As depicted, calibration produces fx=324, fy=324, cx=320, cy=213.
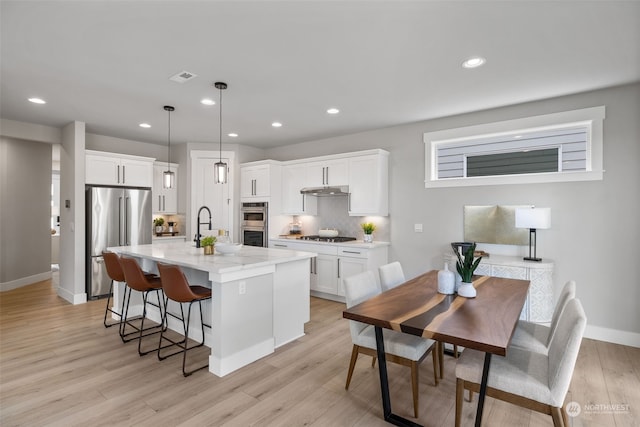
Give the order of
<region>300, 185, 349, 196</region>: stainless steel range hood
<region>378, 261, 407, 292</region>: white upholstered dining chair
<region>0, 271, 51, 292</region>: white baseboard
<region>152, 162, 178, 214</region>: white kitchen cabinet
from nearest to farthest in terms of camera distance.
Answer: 1. <region>378, 261, 407, 292</region>: white upholstered dining chair
2. <region>300, 185, 349, 196</region>: stainless steel range hood
3. <region>0, 271, 51, 292</region>: white baseboard
4. <region>152, 162, 178, 214</region>: white kitchen cabinet

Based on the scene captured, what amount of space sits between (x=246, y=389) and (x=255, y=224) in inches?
147

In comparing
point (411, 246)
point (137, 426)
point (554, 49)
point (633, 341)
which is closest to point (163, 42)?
point (137, 426)

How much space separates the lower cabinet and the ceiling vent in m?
2.96

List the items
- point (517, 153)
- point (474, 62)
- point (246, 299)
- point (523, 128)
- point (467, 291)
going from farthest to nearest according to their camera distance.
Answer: point (517, 153)
point (523, 128)
point (246, 299)
point (474, 62)
point (467, 291)

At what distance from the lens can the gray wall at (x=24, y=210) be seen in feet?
18.9

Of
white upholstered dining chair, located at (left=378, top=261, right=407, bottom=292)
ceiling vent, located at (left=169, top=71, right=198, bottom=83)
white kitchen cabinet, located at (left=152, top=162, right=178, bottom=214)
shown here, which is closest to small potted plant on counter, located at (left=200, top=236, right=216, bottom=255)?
ceiling vent, located at (left=169, top=71, right=198, bottom=83)

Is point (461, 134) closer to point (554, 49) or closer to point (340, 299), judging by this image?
point (554, 49)

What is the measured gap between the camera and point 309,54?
270 centimetres

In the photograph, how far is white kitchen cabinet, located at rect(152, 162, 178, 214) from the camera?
6113mm

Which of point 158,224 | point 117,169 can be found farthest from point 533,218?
point 158,224

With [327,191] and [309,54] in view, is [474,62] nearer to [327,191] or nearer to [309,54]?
[309,54]

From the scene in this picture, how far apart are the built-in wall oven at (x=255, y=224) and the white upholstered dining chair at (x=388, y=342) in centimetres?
342

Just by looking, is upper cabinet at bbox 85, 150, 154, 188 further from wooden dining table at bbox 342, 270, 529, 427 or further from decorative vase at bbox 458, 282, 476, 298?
decorative vase at bbox 458, 282, 476, 298

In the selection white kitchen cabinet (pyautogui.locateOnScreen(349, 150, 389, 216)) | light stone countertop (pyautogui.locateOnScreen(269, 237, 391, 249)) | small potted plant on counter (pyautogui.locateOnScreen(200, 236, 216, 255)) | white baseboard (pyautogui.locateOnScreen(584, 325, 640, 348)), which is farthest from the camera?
white kitchen cabinet (pyautogui.locateOnScreen(349, 150, 389, 216))
